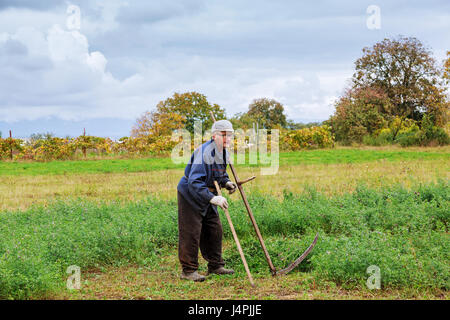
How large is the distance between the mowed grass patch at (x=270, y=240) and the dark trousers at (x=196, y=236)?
32 cm

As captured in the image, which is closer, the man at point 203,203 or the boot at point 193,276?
the man at point 203,203

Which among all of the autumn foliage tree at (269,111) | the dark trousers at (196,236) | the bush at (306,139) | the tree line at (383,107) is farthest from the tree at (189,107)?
the dark trousers at (196,236)

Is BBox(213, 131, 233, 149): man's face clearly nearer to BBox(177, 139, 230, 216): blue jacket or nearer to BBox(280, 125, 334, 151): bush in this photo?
BBox(177, 139, 230, 216): blue jacket

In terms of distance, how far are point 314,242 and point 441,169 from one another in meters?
10.1

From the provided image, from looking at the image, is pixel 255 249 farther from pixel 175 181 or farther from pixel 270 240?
pixel 175 181

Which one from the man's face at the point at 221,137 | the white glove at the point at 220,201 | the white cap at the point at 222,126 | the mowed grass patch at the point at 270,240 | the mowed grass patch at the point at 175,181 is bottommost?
the mowed grass patch at the point at 270,240

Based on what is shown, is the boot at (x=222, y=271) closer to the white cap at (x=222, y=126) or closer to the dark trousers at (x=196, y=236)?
the dark trousers at (x=196, y=236)

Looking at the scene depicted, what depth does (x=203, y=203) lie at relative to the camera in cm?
565

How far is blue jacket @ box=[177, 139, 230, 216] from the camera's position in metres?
5.50

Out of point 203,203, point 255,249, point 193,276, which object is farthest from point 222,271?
point 203,203

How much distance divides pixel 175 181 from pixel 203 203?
817 cm

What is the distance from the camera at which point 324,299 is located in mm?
4957

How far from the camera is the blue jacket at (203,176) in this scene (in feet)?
18.0

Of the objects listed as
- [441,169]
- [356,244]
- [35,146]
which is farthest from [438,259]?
[35,146]
